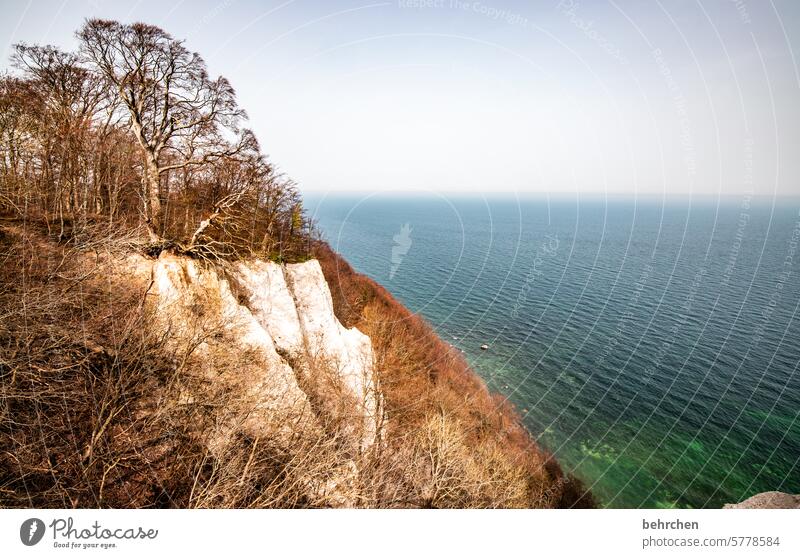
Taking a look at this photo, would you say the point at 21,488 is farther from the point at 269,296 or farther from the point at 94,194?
the point at 94,194

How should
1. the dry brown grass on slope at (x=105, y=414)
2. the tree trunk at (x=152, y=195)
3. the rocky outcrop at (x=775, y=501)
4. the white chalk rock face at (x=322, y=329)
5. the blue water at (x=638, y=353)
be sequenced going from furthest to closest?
the blue water at (x=638, y=353)
the white chalk rock face at (x=322, y=329)
the tree trunk at (x=152, y=195)
the rocky outcrop at (x=775, y=501)
the dry brown grass on slope at (x=105, y=414)

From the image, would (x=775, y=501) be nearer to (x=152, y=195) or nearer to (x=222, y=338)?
(x=222, y=338)

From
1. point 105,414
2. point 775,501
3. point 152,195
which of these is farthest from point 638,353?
point 152,195

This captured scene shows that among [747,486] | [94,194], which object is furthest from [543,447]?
[94,194]

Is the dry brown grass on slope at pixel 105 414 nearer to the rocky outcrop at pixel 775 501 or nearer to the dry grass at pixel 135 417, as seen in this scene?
the dry grass at pixel 135 417

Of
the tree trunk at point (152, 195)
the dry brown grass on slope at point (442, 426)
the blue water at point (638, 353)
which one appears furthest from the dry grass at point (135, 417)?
the blue water at point (638, 353)

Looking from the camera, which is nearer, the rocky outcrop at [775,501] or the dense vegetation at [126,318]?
the dense vegetation at [126,318]

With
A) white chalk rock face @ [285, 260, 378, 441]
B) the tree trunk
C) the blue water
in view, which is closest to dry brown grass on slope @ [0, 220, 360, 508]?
the tree trunk
